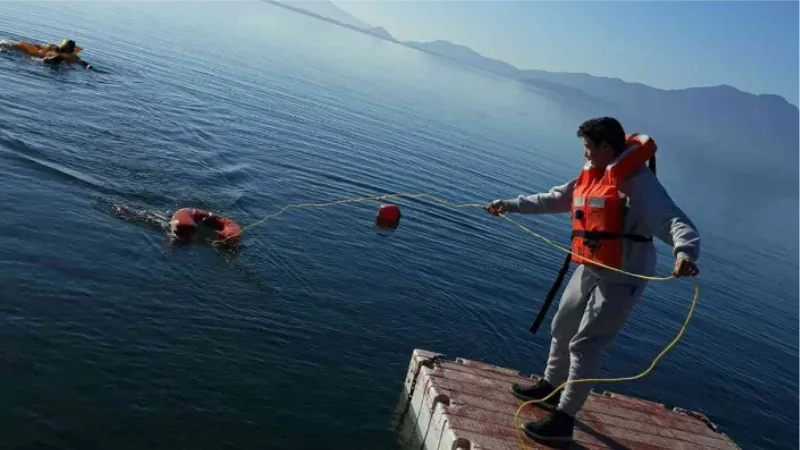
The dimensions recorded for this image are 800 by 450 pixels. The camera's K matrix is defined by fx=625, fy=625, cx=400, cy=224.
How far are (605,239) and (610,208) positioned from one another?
33 cm

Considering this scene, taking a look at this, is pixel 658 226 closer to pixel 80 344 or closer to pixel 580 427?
pixel 580 427

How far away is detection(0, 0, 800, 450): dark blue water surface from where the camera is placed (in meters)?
7.92

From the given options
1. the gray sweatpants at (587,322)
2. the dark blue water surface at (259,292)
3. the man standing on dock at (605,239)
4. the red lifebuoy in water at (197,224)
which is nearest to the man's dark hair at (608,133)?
the man standing on dock at (605,239)

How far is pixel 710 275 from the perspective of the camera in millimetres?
25344

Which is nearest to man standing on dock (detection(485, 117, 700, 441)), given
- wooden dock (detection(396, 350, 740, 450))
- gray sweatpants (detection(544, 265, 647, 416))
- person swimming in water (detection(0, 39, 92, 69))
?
gray sweatpants (detection(544, 265, 647, 416))

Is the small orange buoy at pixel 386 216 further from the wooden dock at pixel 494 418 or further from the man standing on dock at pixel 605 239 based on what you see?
the man standing on dock at pixel 605 239

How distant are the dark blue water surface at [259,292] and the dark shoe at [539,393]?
5.87ft

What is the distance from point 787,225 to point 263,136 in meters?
46.1

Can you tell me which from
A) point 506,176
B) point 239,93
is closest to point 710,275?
point 506,176

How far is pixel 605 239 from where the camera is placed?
21.3 feet

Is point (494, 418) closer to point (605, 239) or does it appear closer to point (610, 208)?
point (605, 239)

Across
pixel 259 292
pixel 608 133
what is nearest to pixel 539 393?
pixel 608 133

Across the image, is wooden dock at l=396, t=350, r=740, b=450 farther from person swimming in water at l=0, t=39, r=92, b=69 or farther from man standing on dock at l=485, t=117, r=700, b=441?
person swimming in water at l=0, t=39, r=92, b=69

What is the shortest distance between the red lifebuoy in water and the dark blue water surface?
40 centimetres
